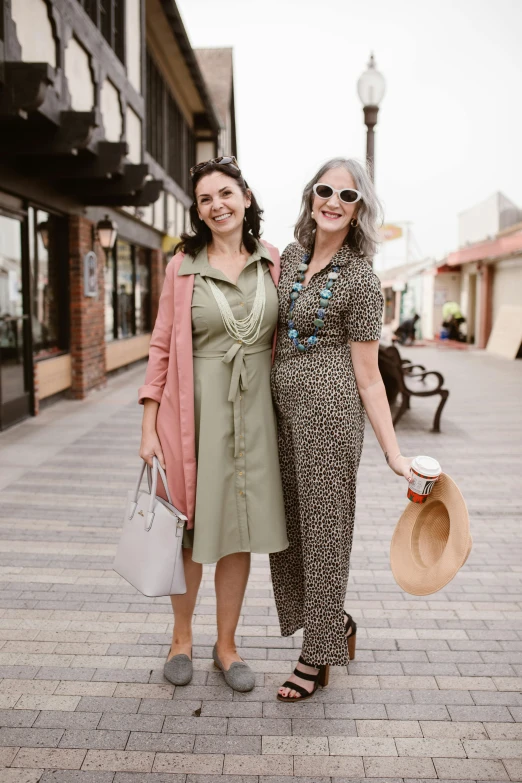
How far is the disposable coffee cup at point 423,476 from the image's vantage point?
2334mm

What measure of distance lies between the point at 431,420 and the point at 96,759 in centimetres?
749

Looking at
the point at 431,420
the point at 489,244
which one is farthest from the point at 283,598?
the point at 489,244

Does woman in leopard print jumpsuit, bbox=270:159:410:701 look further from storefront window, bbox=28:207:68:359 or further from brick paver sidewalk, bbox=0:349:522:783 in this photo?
storefront window, bbox=28:207:68:359

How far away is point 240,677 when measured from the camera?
110 inches

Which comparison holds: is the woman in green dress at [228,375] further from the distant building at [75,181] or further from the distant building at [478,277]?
the distant building at [478,277]

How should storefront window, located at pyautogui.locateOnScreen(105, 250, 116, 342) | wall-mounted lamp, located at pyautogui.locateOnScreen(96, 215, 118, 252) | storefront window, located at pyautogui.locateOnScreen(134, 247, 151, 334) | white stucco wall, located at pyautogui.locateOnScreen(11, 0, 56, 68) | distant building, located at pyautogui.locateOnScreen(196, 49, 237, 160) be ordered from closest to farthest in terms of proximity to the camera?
1. white stucco wall, located at pyautogui.locateOnScreen(11, 0, 56, 68)
2. wall-mounted lamp, located at pyautogui.locateOnScreen(96, 215, 118, 252)
3. storefront window, located at pyautogui.locateOnScreen(105, 250, 116, 342)
4. storefront window, located at pyautogui.locateOnScreen(134, 247, 151, 334)
5. distant building, located at pyautogui.locateOnScreen(196, 49, 237, 160)

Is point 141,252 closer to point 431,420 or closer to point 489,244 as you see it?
point 431,420

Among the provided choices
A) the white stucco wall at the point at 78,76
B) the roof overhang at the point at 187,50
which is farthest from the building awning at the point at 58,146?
the roof overhang at the point at 187,50

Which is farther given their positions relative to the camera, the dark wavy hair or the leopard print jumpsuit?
the dark wavy hair

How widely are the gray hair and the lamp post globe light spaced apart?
6.59 metres

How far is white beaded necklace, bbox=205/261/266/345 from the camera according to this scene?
259 cm

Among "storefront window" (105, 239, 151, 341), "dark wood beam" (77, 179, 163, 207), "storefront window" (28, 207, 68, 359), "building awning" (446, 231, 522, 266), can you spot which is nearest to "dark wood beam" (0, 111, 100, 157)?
"storefront window" (28, 207, 68, 359)

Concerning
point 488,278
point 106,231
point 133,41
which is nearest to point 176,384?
point 106,231

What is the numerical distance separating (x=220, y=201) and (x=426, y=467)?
120 cm
